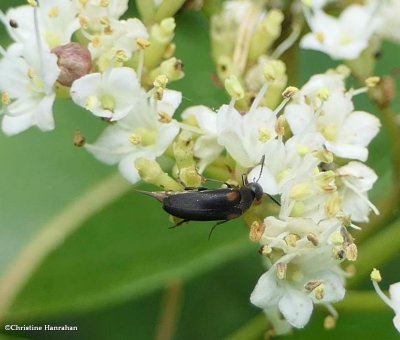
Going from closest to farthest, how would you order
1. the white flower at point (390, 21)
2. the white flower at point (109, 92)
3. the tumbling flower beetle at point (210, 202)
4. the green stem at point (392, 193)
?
the tumbling flower beetle at point (210, 202) < the white flower at point (109, 92) < the green stem at point (392, 193) < the white flower at point (390, 21)

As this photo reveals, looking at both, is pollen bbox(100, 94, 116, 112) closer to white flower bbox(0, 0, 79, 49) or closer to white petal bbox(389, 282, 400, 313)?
white flower bbox(0, 0, 79, 49)

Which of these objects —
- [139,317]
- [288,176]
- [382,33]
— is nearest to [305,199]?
[288,176]

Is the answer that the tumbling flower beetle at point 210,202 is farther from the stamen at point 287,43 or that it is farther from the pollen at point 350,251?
the stamen at point 287,43

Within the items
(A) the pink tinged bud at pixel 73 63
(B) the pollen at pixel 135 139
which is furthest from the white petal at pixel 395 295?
(A) the pink tinged bud at pixel 73 63

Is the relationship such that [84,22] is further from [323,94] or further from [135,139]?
[323,94]

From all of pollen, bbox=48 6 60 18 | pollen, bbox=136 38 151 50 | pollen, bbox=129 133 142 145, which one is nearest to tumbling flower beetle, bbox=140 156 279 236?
pollen, bbox=129 133 142 145

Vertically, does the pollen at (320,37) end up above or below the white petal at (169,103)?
below
